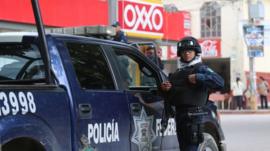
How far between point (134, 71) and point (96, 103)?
1.60m

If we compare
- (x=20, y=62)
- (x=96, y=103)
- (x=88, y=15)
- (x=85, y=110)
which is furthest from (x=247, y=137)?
(x=20, y=62)

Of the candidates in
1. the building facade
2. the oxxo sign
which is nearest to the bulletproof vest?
the oxxo sign

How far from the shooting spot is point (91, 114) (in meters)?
5.55

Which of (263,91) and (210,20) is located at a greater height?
(210,20)

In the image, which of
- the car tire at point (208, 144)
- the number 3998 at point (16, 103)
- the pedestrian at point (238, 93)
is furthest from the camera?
the pedestrian at point (238, 93)

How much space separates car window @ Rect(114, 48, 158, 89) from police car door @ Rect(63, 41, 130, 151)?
0.31 metres

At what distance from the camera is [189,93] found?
646 cm

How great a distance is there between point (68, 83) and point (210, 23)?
32.3 meters

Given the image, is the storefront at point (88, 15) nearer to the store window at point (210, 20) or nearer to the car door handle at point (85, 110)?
the car door handle at point (85, 110)

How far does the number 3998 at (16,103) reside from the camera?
4.50 meters

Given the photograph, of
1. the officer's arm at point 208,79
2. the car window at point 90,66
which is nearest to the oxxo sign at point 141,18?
the officer's arm at point 208,79

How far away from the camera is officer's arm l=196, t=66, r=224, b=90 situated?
20.7 feet

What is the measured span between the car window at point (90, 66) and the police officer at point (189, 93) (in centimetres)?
74

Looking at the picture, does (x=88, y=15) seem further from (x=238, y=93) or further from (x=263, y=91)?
(x=263, y=91)
